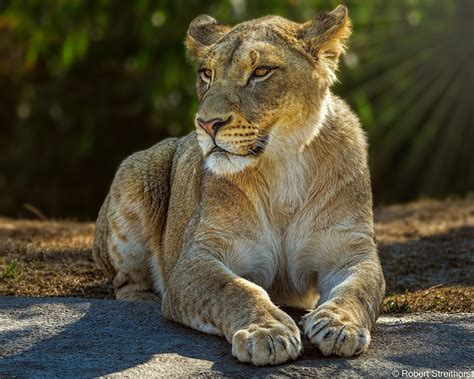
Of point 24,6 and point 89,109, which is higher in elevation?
point 24,6

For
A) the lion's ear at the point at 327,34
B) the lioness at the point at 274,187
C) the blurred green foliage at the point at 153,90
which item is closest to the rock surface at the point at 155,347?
the lioness at the point at 274,187

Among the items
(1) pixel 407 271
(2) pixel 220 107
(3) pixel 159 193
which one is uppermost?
(2) pixel 220 107

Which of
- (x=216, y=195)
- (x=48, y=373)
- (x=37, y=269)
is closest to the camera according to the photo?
(x=48, y=373)

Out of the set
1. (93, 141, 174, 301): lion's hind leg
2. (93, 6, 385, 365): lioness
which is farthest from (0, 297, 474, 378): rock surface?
(93, 141, 174, 301): lion's hind leg

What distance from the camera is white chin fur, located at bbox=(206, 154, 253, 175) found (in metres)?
5.64

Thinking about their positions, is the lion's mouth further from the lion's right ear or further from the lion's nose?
the lion's right ear

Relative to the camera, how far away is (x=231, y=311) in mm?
5297

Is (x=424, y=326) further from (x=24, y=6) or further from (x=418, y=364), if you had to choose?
(x=24, y=6)

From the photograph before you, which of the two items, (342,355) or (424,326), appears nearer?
(342,355)

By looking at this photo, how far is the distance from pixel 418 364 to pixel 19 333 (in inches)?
79.0

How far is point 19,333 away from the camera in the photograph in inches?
214

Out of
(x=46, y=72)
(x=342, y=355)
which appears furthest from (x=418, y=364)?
(x=46, y=72)

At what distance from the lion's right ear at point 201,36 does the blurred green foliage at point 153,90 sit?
9.41m

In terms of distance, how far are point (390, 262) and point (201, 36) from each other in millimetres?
2697
